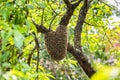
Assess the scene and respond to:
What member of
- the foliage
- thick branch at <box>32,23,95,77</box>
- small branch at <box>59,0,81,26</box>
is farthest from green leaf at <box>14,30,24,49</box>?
thick branch at <box>32,23,95,77</box>

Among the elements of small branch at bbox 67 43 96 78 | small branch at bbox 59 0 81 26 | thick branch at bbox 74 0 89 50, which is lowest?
small branch at bbox 67 43 96 78

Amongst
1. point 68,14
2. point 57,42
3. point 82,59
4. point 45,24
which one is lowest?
point 82,59

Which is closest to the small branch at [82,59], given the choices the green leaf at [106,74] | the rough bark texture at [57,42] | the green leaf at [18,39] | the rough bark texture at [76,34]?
the rough bark texture at [76,34]

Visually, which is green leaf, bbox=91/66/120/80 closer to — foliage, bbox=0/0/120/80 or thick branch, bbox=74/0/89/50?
foliage, bbox=0/0/120/80

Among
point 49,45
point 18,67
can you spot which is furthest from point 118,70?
point 49,45

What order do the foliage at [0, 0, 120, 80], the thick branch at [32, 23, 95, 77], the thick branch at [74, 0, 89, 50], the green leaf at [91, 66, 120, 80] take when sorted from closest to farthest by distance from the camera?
the green leaf at [91, 66, 120, 80] < the foliage at [0, 0, 120, 80] < the thick branch at [32, 23, 95, 77] < the thick branch at [74, 0, 89, 50]

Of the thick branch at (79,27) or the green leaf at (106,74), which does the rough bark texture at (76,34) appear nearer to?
the thick branch at (79,27)

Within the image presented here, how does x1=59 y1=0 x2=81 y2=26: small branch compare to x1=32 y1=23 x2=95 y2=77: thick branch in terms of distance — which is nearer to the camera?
x1=59 y1=0 x2=81 y2=26: small branch

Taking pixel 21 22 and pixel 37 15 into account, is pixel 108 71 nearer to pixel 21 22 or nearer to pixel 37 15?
pixel 21 22

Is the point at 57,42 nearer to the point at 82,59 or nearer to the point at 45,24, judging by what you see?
the point at 82,59

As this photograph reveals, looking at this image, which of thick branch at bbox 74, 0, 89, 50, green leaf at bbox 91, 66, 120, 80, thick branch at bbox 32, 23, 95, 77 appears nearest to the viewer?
Answer: green leaf at bbox 91, 66, 120, 80

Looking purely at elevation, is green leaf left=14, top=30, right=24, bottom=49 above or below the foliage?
above

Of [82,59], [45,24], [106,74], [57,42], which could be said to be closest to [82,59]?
[82,59]

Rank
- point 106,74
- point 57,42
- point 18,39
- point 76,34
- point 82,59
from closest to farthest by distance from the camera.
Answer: point 106,74 < point 18,39 < point 57,42 < point 82,59 < point 76,34
